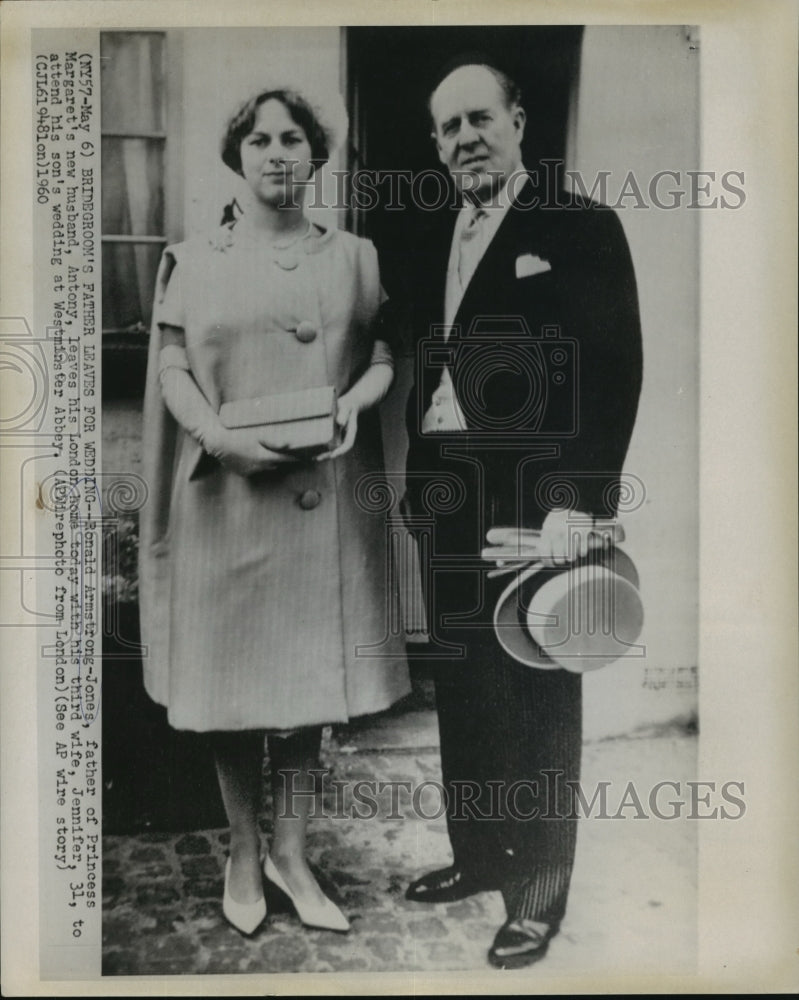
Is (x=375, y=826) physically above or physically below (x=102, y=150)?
below

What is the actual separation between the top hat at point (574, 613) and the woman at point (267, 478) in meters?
0.19

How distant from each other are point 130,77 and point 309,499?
712mm

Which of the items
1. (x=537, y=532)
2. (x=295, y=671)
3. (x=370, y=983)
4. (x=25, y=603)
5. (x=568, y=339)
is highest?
(x=568, y=339)

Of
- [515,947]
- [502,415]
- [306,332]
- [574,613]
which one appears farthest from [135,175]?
[515,947]

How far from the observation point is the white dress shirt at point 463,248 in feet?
5.53

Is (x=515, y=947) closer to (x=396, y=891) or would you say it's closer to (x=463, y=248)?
(x=396, y=891)

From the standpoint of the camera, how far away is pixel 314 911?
1699mm

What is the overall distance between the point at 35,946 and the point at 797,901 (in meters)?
1.20

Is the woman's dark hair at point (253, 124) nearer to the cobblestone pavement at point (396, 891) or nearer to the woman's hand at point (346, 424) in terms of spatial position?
the woman's hand at point (346, 424)

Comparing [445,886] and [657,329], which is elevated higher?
[657,329]

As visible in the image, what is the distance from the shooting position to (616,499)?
1.70 meters

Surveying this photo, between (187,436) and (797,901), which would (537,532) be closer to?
(187,436)

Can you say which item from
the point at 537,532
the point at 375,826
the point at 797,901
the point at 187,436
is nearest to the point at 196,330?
the point at 187,436
